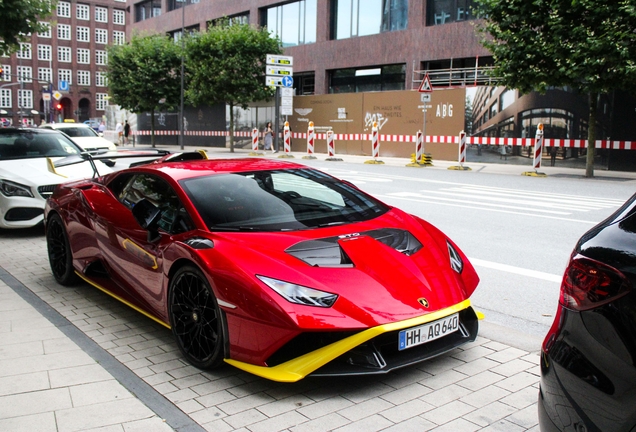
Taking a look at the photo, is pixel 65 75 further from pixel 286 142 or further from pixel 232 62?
pixel 286 142

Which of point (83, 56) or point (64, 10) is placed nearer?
point (64, 10)

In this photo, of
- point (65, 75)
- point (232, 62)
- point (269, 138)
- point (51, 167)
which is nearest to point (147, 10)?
point (232, 62)

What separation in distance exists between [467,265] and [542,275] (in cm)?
248

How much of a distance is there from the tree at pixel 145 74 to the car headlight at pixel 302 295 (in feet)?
128

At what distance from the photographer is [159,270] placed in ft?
14.6

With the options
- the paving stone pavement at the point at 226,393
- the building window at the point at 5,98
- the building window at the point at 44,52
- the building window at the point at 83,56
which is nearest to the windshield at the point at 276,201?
the paving stone pavement at the point at 226,393

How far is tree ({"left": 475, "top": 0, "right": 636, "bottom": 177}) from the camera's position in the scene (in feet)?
55.2

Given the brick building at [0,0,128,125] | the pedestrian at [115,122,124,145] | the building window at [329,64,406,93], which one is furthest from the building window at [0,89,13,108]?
the building window at [329,64,406,93]

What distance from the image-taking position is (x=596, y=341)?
217 cm

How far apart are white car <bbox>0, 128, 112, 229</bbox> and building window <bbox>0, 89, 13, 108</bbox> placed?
291 ft

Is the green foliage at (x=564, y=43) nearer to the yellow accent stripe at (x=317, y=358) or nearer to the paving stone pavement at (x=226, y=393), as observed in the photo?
the paving stone pavement at (x=226, y=393)

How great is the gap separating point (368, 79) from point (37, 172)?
27534 millimetres

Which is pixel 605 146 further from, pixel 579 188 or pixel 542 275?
pixel 542 275

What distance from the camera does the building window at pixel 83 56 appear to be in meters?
95.4
